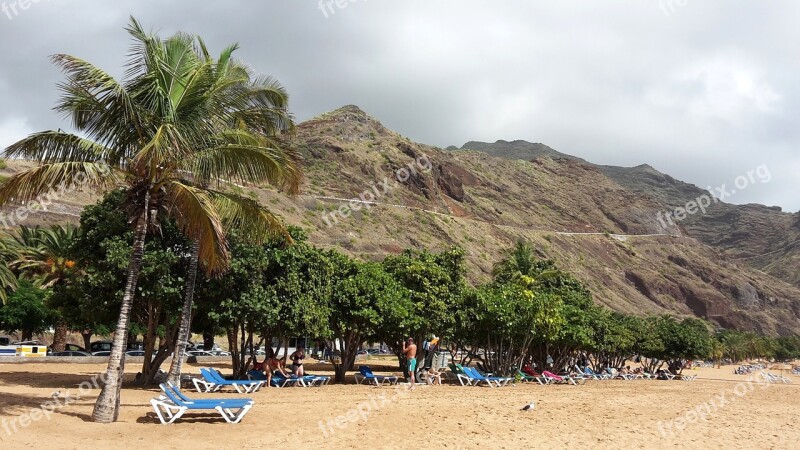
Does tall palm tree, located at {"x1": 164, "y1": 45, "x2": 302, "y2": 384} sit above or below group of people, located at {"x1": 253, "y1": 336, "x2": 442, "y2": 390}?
above

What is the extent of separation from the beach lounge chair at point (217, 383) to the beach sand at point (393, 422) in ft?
1.33

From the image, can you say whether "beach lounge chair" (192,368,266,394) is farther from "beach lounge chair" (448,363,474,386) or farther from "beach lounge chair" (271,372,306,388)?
"beach lounge chair" (448,363,474,386)

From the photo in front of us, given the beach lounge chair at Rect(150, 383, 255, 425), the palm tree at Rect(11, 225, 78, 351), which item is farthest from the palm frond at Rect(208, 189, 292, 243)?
the palm tree at Rect(11, 225, 78, 351)

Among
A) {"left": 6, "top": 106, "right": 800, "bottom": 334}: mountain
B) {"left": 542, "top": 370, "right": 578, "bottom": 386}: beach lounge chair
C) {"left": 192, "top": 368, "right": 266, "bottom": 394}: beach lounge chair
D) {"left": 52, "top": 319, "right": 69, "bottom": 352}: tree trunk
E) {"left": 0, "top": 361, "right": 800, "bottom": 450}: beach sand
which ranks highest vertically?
{"left": 6, "top": 106, "right": 800, "bottom": 334}: mountain

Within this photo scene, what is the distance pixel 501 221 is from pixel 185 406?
363ft

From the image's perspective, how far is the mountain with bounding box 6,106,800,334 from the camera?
86.4 m

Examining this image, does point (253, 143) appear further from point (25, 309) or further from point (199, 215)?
point (25, 309)

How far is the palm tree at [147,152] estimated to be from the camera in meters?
10.5

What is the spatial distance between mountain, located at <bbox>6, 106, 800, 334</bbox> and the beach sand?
47.9m

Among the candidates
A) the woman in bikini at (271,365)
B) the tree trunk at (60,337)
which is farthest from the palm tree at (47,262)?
the woman in bikini at (271,365)

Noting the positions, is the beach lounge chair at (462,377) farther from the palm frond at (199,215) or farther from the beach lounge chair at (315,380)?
the palm frond at (199,215)

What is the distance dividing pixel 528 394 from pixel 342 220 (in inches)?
2474

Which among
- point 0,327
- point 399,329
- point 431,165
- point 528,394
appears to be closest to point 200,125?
point 399,329

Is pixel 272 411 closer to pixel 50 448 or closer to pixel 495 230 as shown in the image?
pixel 50 448
